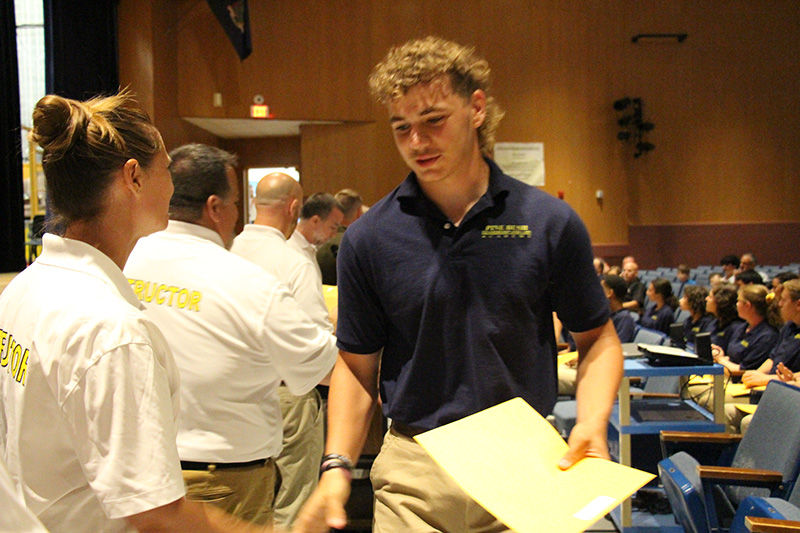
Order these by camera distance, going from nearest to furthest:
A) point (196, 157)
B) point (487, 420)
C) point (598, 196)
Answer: point (487, 420), point (196, 157), point (598, 196)

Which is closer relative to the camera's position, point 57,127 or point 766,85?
point 57,127

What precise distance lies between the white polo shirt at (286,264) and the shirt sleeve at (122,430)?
189 centimetres

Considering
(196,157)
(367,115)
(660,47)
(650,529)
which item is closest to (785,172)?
(660,47)

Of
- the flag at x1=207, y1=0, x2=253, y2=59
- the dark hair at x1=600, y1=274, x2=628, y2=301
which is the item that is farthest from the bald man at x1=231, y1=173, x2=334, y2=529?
the flag at x1=207, y1=0, x2=253, y2=59

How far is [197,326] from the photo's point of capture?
2.00m

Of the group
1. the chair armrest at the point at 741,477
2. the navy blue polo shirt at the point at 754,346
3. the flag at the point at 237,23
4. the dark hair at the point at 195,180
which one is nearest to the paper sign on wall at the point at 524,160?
the flag at the point at 237,23

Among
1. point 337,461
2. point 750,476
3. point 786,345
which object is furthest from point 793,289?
point 337,461

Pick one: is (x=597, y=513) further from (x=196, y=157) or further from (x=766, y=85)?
(x=766, y=85)

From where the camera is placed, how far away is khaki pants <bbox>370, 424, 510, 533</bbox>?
4.74ft

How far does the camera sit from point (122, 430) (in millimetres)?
1065

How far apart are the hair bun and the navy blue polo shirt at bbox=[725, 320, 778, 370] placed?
17.3 feet

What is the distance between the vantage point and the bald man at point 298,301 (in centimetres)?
304

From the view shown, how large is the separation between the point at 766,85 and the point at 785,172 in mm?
1886

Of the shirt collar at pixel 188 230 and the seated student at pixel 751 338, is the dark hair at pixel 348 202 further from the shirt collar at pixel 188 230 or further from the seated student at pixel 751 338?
the shirt collar at pixel 188 230
